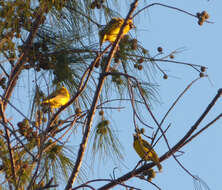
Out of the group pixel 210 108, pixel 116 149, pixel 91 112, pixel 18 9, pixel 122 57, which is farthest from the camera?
pixel 122 57

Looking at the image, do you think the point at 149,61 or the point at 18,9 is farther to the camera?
the point at 149,61

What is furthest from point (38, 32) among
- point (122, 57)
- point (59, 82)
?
point (122, 57)

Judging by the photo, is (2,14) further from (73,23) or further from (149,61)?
(149,61)

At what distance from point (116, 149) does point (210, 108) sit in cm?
68

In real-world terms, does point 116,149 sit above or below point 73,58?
below

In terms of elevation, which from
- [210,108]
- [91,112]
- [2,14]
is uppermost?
[2,14]

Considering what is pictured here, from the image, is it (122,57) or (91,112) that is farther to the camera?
(122,57)

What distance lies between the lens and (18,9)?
1648mm

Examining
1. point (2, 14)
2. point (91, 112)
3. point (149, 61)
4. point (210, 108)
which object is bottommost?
point (210, 108)

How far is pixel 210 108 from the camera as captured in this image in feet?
4.37

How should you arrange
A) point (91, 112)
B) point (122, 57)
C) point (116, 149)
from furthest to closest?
point (122, 57) → point (116, 149) → point (91, 112)

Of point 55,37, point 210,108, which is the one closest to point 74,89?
point 55,37

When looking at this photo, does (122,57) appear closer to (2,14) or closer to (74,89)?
(74,89)

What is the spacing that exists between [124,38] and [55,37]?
0.34m
